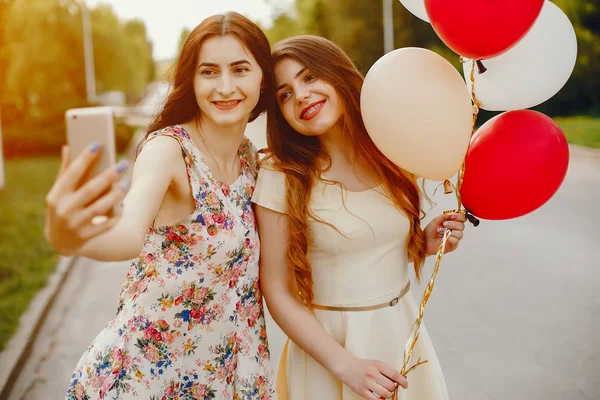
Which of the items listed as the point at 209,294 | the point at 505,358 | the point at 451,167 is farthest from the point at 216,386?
the point at 505,358

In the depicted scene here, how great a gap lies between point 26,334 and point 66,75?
23149 millimetres

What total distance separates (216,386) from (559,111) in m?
17.3

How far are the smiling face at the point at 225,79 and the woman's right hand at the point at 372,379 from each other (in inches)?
35.4

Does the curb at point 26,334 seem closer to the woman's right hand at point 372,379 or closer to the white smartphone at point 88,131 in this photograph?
the woman's right hand at point 372,379

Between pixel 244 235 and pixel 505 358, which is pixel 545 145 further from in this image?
pixel 505 358

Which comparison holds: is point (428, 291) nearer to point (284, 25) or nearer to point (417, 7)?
point (417, 7)

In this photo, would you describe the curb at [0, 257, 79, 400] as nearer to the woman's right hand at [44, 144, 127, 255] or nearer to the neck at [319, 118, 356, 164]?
the neck at [319, 118, 356, 164]

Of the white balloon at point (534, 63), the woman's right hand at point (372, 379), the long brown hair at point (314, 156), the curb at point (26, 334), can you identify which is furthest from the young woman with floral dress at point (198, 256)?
the curb at point (26, 334)

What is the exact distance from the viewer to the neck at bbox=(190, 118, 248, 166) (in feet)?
6.70

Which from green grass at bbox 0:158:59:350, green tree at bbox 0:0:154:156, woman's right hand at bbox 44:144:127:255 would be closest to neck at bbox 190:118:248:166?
woman's right hand at bbox 44:144:127:255

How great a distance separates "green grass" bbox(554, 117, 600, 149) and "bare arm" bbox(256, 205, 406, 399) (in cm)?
1081

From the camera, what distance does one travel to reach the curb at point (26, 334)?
4.15 m

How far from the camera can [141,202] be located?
1543mm

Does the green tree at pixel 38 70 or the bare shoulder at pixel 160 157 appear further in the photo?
the green tree at pixel 38 70
